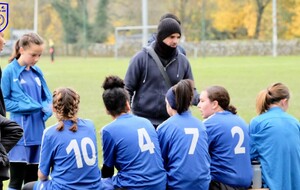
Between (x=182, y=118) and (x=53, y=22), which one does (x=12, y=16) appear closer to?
(x=53, y=22)

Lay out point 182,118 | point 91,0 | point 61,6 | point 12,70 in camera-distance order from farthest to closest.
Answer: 1. point 91,0
2. point 61,6
3. point 12,70
4. point 182,118

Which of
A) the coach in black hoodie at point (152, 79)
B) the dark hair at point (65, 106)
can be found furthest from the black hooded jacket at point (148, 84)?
the dark hair at point (65, 106)

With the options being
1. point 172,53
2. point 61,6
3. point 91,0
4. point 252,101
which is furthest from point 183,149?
point 91,0

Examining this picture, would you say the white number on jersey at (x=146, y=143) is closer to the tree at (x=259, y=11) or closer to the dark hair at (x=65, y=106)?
the dark hair at (x=65, y=106)

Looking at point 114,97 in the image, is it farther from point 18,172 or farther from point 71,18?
point 71,18

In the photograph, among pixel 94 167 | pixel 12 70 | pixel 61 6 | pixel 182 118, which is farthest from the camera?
pixel 61 6

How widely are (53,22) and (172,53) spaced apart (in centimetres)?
6236

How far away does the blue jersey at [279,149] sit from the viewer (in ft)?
19.9

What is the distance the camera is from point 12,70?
22.2 ft

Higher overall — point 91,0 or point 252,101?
point 91,0

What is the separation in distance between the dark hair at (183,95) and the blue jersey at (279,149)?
861mm

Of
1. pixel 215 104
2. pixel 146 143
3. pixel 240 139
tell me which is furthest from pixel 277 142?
pixel 146 143

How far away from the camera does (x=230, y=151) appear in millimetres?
5867

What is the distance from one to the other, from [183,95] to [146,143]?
56 centimetres
